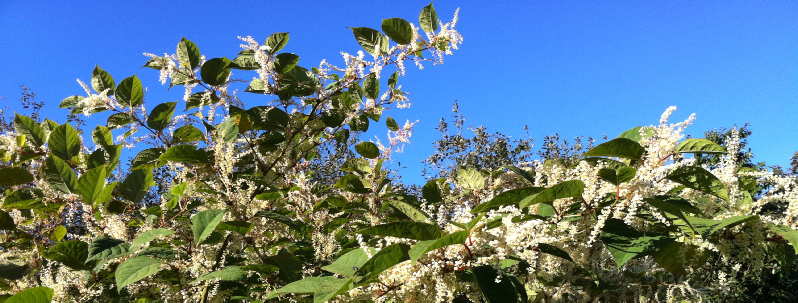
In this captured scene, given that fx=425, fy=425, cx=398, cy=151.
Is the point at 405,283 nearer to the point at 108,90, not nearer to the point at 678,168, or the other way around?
the point at 678,168

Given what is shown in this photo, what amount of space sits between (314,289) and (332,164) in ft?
30.5

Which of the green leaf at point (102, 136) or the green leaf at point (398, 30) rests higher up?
the green leaf at point (398, 30)

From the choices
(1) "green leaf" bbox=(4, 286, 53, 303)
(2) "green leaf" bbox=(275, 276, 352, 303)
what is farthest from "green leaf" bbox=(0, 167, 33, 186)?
(2) "green leaf" bbox=(275, 276, 352, 303)

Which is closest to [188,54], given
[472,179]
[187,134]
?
[187,134]

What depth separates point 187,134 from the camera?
7.93ft

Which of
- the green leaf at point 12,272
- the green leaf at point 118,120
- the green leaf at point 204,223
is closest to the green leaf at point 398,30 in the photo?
the green leaf at point 204,223

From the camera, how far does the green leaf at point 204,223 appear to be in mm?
1476

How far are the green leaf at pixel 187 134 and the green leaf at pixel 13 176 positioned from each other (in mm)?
Result: 719

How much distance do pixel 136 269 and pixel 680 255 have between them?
182 centimetres

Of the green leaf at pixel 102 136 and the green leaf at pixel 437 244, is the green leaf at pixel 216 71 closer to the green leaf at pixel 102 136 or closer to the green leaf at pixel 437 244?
the green leaf at pixel 102 136

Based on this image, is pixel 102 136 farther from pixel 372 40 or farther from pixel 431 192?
pixel 431 192

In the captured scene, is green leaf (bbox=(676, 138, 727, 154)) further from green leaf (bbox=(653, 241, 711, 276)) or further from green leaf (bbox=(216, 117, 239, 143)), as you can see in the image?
green leaf (bbox=(216, 117, 239, 143))

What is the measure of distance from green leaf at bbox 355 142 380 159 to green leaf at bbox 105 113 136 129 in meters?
1.30

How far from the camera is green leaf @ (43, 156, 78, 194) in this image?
74.0 inches
